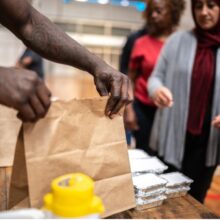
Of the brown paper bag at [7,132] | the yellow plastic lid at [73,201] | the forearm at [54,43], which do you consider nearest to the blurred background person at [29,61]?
the brown paper bag at [7,132]

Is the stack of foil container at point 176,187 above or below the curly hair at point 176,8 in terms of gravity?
below

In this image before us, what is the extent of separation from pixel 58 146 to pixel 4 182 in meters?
0.46

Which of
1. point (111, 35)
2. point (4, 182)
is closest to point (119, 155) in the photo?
point (4, 182)

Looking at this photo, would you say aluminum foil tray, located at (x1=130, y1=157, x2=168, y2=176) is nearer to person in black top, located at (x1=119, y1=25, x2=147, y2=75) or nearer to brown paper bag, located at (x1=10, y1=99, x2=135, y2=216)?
brown paper bag, located at (x1=10, y1=99, x2=135, y2=216)

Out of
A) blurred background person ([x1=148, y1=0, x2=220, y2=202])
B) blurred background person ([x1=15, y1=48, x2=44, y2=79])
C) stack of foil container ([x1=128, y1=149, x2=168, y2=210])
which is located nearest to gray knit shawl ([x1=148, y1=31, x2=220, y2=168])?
blurred background person ([x1=148, y1=0, x2=220, y2=202])

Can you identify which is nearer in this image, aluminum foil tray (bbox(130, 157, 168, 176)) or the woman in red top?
aluminum foil tray (bbox(130, 157, 168, 176))

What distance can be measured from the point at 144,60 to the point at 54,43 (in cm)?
130

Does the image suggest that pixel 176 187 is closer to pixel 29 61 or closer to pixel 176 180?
pixel 176 180

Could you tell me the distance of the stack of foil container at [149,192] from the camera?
2.97 ft

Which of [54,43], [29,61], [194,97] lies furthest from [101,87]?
[29,61]

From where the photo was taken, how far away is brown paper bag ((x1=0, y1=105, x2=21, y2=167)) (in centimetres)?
118

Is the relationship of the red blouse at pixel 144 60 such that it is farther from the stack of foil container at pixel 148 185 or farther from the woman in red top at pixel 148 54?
the stack of foil container at pixel 148 185

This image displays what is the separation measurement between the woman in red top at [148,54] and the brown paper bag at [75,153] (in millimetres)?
1402

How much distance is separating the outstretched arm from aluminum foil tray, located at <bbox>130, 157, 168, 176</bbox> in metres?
0.28
